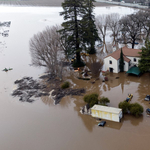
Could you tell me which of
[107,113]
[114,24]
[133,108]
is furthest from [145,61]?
[114,24]

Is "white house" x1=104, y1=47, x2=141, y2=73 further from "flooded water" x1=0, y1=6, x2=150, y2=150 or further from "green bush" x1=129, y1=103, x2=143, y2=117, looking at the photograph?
"green bush" x1=129, y1=103, x2=143, y2=117

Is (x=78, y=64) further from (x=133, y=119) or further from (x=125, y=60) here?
(x=133, y=119)

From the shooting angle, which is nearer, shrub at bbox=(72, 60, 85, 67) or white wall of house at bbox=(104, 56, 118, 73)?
white wall of house at bbox=(104, 56, 118, 73)

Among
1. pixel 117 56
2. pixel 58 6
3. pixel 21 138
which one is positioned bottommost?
pixel 21 138

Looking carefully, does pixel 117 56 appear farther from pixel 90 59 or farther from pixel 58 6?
pixel 58 6

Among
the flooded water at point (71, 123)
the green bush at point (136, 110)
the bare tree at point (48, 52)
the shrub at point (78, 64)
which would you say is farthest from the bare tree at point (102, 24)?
the green bush at point (136, 110)

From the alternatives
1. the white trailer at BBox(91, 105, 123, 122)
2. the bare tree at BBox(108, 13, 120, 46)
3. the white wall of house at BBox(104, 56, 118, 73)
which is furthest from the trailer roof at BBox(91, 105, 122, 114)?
the bare tree at BBox(108, 13, 120, 46)

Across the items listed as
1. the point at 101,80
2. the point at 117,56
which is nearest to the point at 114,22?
the point at 117,56
